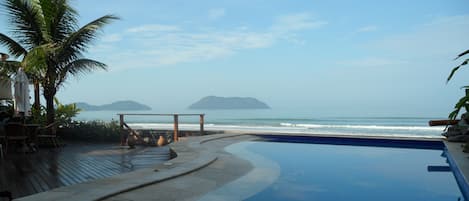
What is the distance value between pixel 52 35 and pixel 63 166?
529cm

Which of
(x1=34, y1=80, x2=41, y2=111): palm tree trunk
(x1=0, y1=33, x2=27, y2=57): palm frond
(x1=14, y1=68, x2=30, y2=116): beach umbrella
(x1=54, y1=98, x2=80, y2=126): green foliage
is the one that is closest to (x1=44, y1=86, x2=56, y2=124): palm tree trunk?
(x1=34, y1=80, x2=41, y2=111): palm tree trunk

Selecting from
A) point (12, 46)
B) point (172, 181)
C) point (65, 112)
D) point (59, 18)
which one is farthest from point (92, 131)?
point (172, 181)

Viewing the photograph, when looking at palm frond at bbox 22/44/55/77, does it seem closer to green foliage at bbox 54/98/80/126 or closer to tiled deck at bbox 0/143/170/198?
green foliage at bbox 54/98/80/126

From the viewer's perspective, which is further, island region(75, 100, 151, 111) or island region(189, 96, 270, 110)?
island region(189, 96, 270, 110)

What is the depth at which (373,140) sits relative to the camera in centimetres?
1025

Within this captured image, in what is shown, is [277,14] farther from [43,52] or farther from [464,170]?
[464,170]

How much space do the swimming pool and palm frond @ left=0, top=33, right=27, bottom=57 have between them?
6.48 meters

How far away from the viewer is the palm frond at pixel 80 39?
390 inches

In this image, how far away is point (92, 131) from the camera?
10.9 metres

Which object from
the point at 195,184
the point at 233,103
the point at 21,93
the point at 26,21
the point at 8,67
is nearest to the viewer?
the point at 195,184

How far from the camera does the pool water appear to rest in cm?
477

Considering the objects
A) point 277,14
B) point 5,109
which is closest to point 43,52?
point 5,109

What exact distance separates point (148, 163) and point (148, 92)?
4354 cm

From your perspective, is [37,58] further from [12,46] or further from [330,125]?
[330,125]
